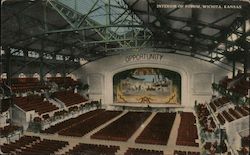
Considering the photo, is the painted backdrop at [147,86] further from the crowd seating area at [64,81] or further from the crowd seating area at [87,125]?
the crowd seating area at [64,81]

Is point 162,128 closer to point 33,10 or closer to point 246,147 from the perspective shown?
point 246,147

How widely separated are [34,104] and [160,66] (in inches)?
633

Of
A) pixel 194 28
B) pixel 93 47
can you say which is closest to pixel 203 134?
pixel 194 28

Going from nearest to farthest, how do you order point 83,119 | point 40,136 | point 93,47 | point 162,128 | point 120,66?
point 40,136 < point 162,128 < point 83,119 < point 93,47 < point 120,66

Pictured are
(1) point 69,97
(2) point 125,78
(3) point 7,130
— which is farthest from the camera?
(2) point 125,78

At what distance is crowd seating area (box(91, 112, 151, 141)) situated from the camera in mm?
20844

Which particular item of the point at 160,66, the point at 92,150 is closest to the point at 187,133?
the point at 92,150

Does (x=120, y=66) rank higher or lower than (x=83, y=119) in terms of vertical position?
higher

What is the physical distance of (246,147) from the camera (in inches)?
511

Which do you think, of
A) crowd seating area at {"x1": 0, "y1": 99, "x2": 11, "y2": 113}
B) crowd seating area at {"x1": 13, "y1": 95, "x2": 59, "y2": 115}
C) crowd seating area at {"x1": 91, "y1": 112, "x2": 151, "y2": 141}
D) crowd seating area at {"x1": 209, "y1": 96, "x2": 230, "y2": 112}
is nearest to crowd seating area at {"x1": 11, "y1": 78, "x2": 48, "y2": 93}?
crowd seating area at {"x1": 13, "y1": 95, "x2": 59, "y2": 115}

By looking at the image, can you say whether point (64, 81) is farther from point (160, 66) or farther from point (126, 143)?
point (126, 143)

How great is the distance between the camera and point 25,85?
28953 millimetres

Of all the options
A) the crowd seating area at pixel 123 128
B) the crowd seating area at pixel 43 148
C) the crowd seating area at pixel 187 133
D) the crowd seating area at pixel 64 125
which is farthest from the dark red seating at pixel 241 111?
the crowd seating area at pixel 64 125

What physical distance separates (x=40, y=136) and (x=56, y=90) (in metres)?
12.8
